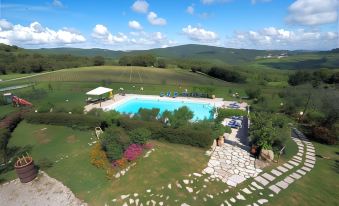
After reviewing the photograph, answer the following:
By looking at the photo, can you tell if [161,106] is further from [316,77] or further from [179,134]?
[316,77]

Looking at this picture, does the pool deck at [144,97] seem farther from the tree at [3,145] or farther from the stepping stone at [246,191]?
the stepping stone at [246,191]

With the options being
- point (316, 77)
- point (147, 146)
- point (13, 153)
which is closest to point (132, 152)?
point (147, 146)

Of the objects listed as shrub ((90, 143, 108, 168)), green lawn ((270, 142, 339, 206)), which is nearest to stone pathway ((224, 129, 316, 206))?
green lawn ((270, 142, 339, 206))

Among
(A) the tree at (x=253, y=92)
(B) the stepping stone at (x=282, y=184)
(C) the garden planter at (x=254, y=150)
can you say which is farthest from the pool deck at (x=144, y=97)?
(B) the stepping stone at (x=282, y=184)

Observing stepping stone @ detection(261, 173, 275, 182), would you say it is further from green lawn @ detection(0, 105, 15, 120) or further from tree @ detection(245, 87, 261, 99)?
green lawn @ detection(0, 105, 15, 120)

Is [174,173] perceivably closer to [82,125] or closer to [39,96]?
[82,125]
